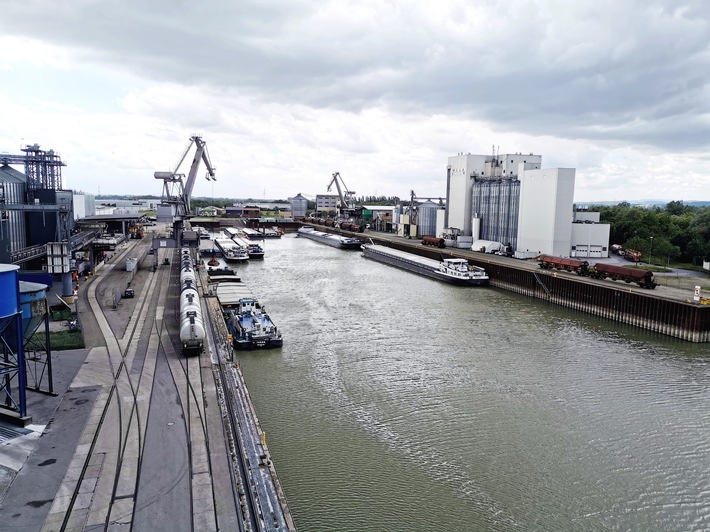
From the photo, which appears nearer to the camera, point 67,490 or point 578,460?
point 67,490

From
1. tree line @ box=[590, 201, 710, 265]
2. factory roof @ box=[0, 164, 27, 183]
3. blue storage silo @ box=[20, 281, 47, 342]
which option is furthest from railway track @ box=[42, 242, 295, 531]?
tree line @ box=[590, 201, 710, 265]

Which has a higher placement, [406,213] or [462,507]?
[406,213]

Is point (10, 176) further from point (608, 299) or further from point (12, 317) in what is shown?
point (608, 299)

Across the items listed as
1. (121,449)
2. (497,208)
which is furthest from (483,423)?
(497,208)

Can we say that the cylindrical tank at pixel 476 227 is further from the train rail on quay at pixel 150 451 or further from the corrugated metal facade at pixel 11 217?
the corrugated metal facade at pixel 11 217

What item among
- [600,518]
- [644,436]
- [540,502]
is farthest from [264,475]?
[644,436]

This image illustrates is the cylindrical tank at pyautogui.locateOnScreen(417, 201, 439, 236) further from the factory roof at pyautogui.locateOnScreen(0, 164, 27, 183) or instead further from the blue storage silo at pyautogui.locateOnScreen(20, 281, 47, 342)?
the blue storage silo at pyautogui.locateOnScreen(20, 281, 47, 342)

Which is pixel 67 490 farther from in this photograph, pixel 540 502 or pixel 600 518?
pixel 600 518

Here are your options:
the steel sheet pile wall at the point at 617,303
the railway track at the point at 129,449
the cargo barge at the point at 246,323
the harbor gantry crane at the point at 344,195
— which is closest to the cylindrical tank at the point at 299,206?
the harbor gantry crane at the point at 344,195
